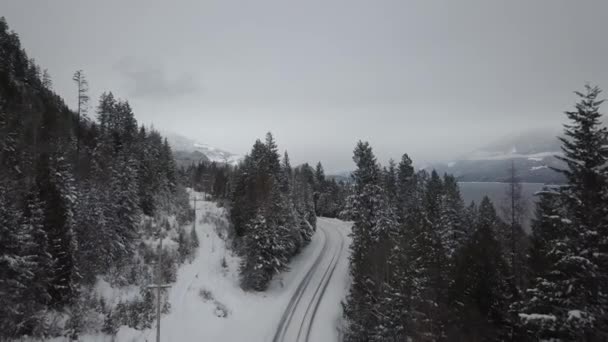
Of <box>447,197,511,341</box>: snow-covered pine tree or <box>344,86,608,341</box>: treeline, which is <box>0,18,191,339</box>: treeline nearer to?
<box>344,86,608,341</box>: treeline

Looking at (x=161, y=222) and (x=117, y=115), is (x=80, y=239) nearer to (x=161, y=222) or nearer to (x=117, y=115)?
(x=161, y=222)

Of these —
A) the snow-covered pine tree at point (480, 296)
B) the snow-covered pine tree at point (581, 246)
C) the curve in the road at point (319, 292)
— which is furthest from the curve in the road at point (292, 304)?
the snow-covered pine tree at point (581, 246)

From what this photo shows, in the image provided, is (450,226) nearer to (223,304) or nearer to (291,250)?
(291,250)

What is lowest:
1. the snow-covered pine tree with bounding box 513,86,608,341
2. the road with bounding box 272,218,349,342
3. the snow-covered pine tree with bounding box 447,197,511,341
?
the road with bounding box 272,218,349,342

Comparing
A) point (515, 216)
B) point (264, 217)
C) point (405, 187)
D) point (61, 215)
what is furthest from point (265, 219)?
point (405, 187)

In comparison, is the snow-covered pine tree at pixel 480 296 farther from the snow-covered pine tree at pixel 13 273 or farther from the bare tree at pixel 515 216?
the snow-covered pine tree at pixel 13 273

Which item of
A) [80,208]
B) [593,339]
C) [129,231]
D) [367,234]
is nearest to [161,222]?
[129,231]

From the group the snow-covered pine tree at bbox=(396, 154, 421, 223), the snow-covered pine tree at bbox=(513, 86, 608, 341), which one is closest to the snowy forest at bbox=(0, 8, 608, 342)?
the snow-covered pine tree at bbox=(513, 86, 608, 341)
